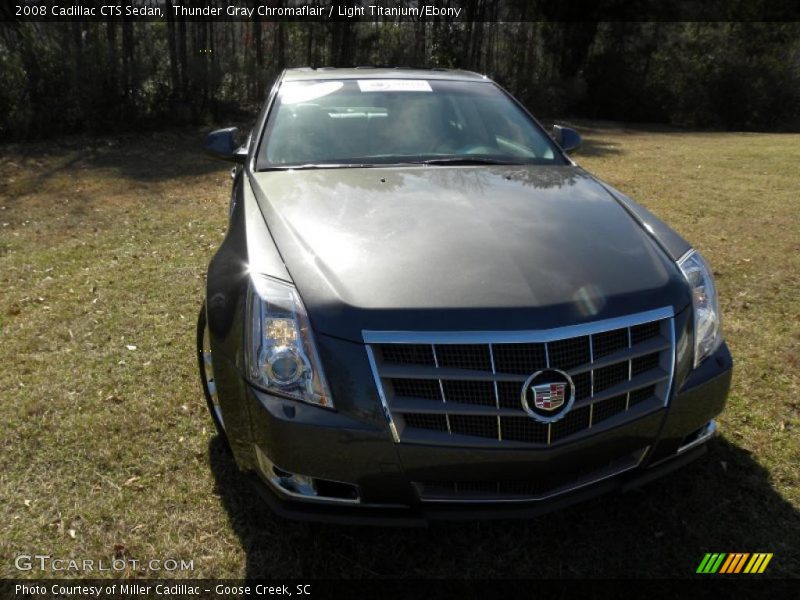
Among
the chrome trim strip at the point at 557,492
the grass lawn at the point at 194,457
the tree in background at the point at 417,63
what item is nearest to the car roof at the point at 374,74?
the grass lawn at the point at 194,457

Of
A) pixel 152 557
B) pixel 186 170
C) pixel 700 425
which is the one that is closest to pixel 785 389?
pixel 700 425

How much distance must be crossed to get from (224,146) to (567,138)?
2097 mm

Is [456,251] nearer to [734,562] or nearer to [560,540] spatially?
[560,540]

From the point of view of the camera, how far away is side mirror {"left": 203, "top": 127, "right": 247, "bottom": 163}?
3569 millimetres

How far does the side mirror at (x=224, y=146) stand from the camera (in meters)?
3.57

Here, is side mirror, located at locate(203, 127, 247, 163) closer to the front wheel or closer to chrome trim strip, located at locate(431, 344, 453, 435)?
the front wheel

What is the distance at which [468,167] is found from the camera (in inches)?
122

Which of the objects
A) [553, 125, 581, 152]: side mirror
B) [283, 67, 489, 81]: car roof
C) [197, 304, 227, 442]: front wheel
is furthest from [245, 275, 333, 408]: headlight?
[553, 125, 581, 152]: side mirror

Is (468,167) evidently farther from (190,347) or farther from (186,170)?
(186,170)

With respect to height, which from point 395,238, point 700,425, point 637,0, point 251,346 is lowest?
point 700,425

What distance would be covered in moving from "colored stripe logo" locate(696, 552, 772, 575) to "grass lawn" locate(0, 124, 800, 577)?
1.2 inches

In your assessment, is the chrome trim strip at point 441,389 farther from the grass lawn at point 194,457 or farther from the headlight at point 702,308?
the headlight at point 702,308

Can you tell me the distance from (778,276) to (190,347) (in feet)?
15.2

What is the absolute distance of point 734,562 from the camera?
7.46ft
